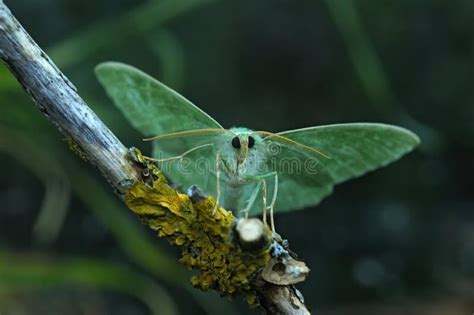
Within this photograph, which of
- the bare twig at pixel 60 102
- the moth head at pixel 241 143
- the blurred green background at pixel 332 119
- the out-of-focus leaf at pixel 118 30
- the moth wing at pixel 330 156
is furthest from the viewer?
the blurred green background at pixel 332 119

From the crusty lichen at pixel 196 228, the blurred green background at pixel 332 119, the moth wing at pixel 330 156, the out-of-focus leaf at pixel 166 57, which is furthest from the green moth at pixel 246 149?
the blurred green background at pixel 332 119

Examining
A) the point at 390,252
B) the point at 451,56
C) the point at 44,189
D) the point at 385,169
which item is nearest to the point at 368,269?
the point at 390,252

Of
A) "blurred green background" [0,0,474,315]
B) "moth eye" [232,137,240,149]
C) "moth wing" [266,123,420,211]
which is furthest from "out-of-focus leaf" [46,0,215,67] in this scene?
"moth eye" [232,137,240,149]

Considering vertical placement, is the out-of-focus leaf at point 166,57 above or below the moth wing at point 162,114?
above

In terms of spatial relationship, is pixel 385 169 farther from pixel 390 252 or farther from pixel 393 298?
pixel 393 298

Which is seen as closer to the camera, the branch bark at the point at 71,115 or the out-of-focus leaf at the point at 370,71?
the branch bark at the point at 71,115

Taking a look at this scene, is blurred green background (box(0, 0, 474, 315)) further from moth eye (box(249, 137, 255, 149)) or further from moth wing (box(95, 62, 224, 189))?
moth eye (box(249, 137, 255, 149))

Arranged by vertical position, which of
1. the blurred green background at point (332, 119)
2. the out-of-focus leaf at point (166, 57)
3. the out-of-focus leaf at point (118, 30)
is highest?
the out-of-focus leaf at point (118, 30)

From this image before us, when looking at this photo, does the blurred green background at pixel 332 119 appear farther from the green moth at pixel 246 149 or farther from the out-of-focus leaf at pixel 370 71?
the green moth at pixel 246 149
